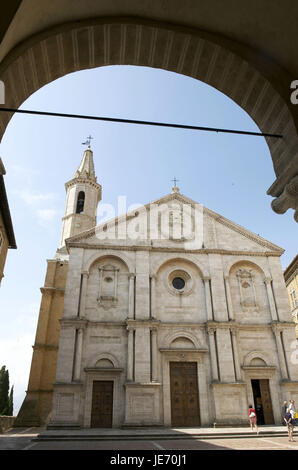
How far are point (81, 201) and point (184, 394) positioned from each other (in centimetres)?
2115

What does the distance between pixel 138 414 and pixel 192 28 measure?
19797 millimetres

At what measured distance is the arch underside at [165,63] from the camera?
479 centimetres

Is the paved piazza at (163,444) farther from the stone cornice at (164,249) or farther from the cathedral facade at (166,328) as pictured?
the stone cornice at (164,249)

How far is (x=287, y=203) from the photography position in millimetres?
4902

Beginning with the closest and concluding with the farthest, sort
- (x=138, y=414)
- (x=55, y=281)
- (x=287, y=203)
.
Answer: (x=287, y=203) → (x=138, y=414) → (x=55, y=281)

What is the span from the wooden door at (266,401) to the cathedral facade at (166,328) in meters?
0.06

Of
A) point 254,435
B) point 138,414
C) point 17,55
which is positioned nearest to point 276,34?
point 17,55

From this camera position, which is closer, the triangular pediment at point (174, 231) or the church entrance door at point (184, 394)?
the church entrance door at point (184, 394)

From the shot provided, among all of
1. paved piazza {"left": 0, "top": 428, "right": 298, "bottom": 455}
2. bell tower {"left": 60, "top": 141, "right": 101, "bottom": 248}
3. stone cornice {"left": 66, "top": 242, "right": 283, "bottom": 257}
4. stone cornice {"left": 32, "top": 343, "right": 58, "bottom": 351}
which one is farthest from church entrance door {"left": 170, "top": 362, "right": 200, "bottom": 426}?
bell tower {"left": 60, "top": 141, "right": 101, "bottom": 248}

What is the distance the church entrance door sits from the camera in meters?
20.5

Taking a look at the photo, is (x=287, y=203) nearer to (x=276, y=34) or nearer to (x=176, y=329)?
(x=276, y=34)

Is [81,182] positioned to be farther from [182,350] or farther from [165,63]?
[165,63]

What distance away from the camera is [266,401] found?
2128 centimetres

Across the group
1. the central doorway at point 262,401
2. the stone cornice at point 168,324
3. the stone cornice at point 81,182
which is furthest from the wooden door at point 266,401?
the stone cornice at point 81,182
